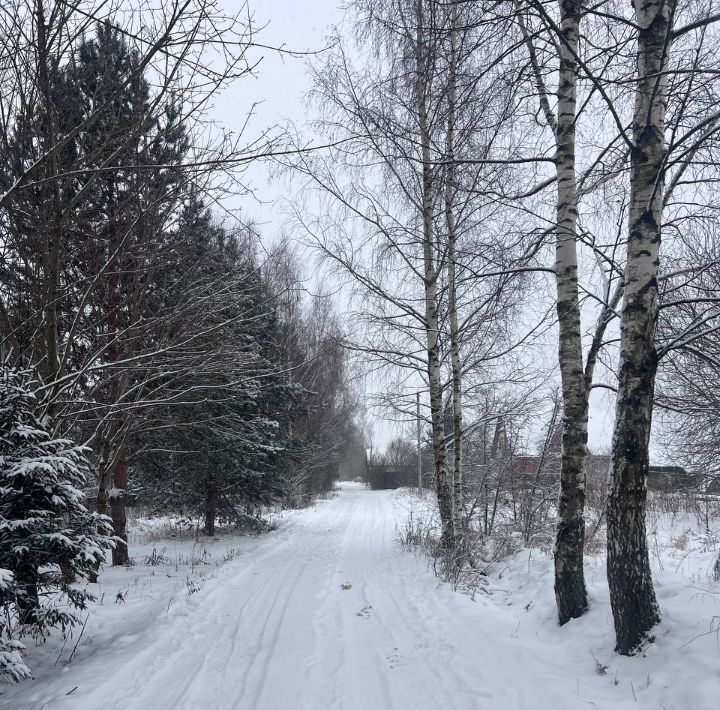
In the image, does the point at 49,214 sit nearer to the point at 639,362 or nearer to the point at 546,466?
the point at 639,362

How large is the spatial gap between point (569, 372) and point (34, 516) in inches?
203

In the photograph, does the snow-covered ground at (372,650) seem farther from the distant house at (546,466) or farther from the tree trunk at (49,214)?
the distant house at (546,466)

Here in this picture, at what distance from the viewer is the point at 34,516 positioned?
4.04 meters

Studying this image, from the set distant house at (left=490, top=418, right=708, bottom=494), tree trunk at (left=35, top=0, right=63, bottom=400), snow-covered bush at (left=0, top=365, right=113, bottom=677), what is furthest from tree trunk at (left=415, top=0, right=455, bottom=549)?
snow-covered bush at (left=0, top=365, right=113, bottom=677)

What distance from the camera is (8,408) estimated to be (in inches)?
159

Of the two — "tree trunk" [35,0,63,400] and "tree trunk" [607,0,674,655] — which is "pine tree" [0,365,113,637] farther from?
"tree trunk" [607,0,674,655]

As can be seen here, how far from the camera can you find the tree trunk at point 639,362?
3.65 metres

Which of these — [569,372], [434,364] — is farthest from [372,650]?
[434,364]

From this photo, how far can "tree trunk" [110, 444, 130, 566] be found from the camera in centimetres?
861

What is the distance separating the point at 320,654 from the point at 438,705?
1.32 metres

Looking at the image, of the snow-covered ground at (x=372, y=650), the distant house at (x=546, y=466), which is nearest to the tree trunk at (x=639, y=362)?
the snow-covered ground at (x=372, y=650)

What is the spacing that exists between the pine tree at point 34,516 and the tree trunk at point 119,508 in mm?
4172

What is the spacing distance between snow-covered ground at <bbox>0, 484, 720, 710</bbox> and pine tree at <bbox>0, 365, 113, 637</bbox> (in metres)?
0.65

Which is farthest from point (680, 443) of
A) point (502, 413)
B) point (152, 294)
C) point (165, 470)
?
point (165, 470)
